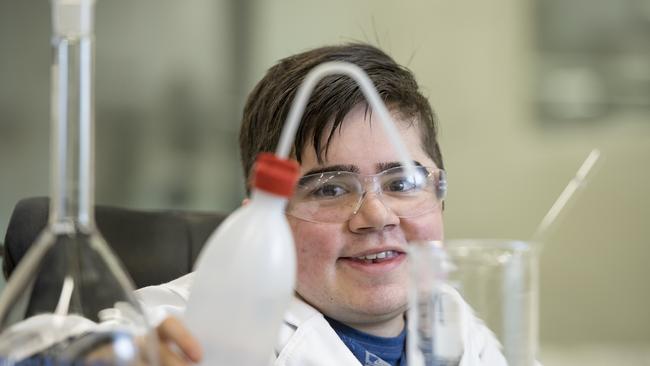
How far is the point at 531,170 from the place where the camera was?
3.00 meters

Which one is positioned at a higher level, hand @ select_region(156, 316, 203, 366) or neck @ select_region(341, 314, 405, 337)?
hand @ select_region(156, 316, 203, 366)

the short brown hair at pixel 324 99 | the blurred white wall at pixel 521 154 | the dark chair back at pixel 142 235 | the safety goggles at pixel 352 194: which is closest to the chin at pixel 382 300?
the safety goggles at pixel 352 194

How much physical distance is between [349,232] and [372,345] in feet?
0.62

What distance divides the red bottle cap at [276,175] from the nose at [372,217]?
22.0 inches

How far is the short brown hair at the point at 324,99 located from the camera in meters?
1.23

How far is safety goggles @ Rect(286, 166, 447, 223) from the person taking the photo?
3.82ft

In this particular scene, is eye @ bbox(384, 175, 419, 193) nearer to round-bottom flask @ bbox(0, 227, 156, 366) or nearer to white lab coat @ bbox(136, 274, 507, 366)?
white lab coat @ bbox(136, 274, 507, 366)

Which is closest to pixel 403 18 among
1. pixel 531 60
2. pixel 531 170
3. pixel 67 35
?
pixel 531 60

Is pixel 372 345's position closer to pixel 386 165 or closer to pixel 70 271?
pixel 386 165

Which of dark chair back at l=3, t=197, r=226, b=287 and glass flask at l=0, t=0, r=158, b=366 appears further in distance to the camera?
dark chair back at l=3, t=197, r=226, b=287

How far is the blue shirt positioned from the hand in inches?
25.0

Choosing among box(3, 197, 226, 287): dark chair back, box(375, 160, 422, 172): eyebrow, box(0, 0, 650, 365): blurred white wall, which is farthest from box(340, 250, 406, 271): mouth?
box(0, 0, 650, 365): blurred white wall

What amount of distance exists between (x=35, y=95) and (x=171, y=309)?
5.87 feet

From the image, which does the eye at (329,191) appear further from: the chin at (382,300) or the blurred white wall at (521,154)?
the blurred white wall at (521,154)
